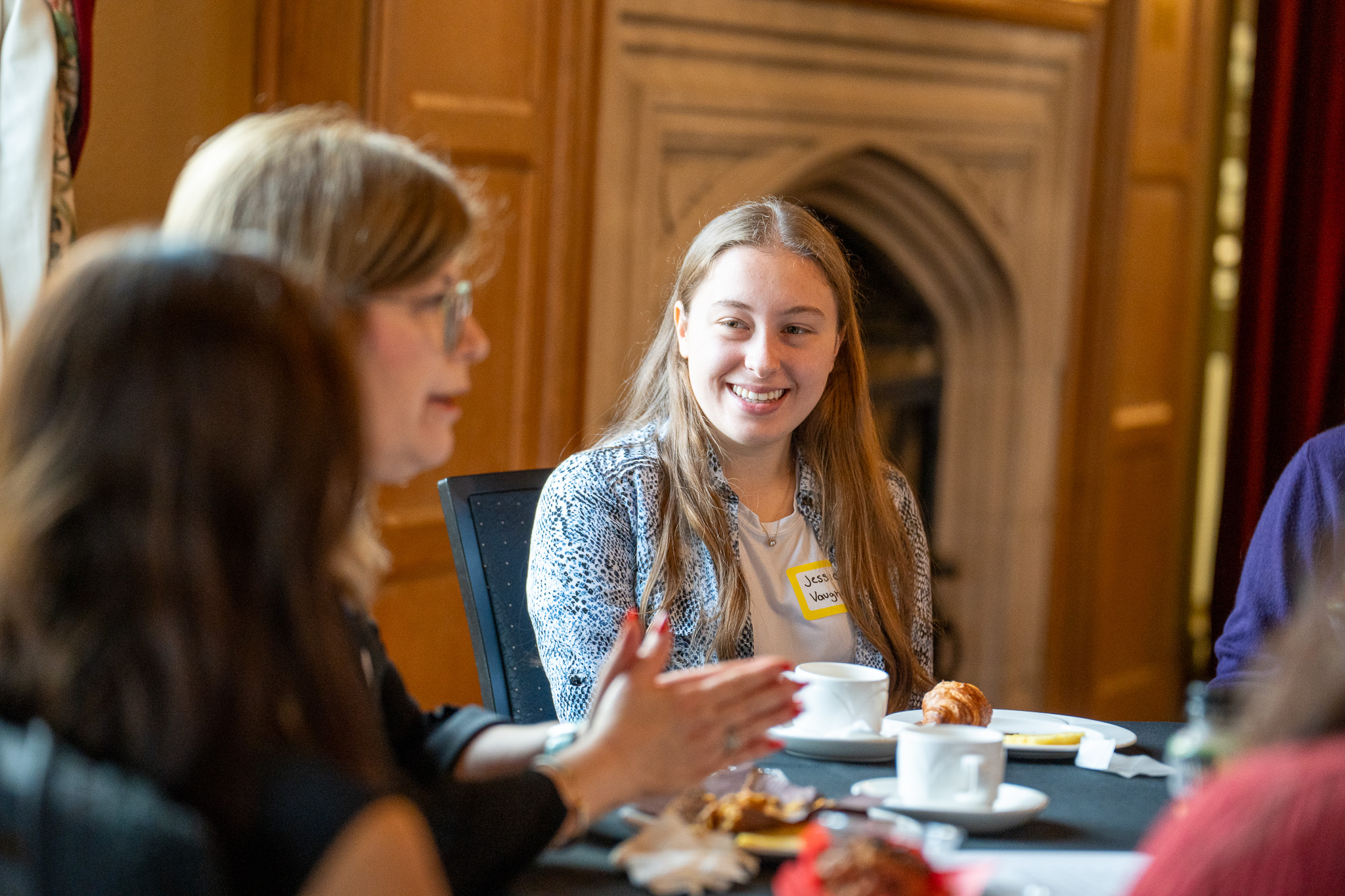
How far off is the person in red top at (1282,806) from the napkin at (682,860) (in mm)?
409

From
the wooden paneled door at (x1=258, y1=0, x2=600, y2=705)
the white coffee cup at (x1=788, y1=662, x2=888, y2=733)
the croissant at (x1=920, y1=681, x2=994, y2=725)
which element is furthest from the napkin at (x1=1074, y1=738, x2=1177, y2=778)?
the wooden paneled door at (x1=258, y1=0, x2=600, y2=705)

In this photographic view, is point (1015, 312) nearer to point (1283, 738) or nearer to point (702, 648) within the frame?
point (702, 648)

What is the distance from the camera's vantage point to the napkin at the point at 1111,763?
1.54m

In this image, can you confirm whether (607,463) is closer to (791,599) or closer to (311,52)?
(791,599)

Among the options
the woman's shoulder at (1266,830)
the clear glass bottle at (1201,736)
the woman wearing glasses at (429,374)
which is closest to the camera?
the woman's shoulder at (1266,830)

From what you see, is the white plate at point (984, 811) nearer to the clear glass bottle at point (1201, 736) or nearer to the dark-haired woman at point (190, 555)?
the clear glass bottle at point (1201, 736)

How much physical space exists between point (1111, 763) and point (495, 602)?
2.97 feet

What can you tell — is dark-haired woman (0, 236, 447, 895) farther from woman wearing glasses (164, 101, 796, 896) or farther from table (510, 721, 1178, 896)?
table (510, 721, 1178, 896)

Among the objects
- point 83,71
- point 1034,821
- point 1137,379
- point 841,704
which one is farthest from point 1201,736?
point 1137,379

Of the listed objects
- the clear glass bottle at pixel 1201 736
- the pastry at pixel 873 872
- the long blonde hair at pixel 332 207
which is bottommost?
the pastry at pixel 873 872

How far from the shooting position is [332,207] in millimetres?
1168

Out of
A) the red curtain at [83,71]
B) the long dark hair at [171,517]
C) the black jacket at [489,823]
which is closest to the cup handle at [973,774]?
the black jacket at [489,823]

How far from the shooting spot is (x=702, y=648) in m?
2.00

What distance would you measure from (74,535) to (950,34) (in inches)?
141
